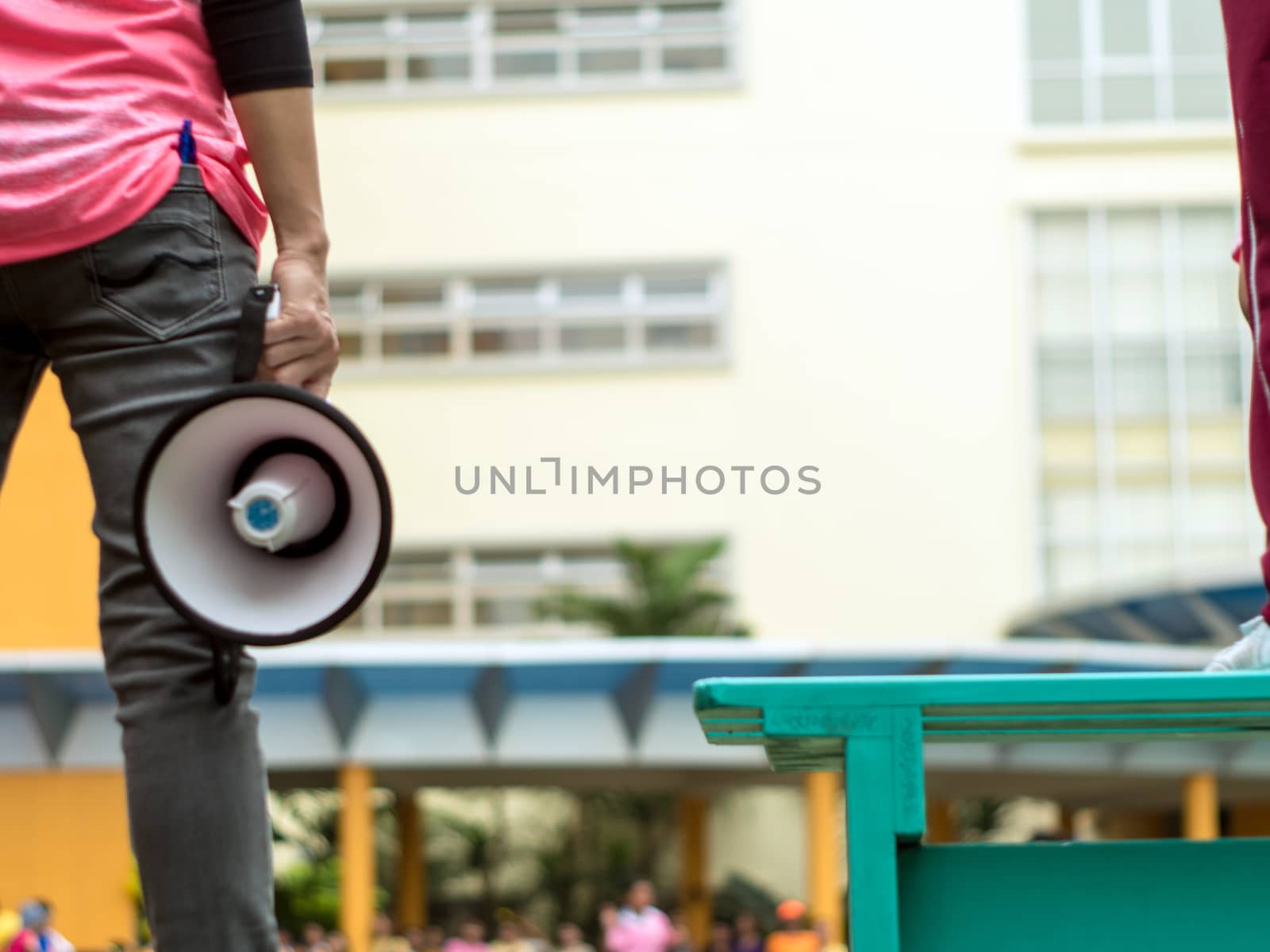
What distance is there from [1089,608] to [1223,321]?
5.19 meters

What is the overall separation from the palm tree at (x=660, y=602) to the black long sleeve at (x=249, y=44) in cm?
2079

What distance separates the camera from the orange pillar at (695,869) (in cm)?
2236

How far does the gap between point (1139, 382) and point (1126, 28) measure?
4865mm

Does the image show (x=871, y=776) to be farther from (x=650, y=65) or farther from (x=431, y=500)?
(x=650, y=65)

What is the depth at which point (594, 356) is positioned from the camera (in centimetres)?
2455

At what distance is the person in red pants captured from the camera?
5.21ft

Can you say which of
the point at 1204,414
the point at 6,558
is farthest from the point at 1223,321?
the point at 6,558

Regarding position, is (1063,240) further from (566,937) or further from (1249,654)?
(1249,654)

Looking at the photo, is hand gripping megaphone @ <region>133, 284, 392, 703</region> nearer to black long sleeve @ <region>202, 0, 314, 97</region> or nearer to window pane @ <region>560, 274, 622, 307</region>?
black long sleeve @ <region>202, 0, 314, 97</region>

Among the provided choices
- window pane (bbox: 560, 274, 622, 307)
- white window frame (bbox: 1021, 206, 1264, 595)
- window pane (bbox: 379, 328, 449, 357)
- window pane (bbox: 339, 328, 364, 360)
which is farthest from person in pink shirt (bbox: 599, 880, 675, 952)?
window pane (bbox: 339, 328, 364, 360)

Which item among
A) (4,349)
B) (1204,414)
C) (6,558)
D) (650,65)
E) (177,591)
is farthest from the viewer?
(650,65)

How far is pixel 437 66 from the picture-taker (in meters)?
25.5

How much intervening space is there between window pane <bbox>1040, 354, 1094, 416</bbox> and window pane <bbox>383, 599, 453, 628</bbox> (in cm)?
823

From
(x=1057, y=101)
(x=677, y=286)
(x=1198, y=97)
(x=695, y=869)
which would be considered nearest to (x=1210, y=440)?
(x=1198, y=97)
